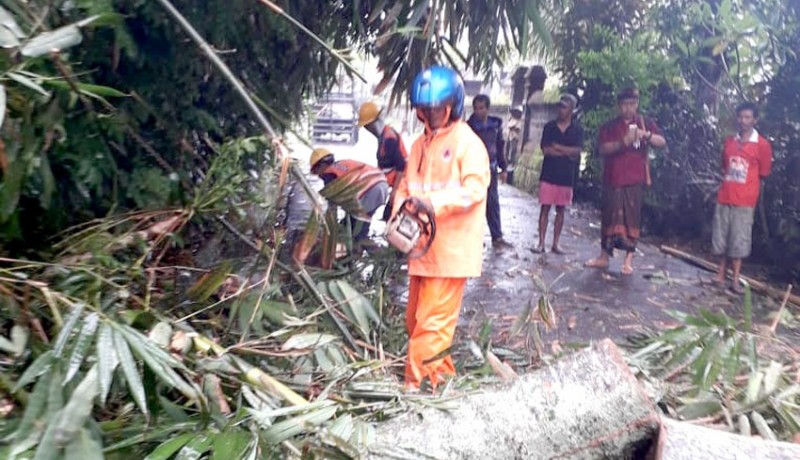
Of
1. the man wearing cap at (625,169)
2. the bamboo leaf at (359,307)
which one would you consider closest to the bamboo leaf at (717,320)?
the bamboo leaf at (359,307)

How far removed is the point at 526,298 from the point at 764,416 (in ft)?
10.7

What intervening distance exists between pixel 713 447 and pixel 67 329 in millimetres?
1968

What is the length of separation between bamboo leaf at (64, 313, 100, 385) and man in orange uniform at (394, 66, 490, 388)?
5.62 feet

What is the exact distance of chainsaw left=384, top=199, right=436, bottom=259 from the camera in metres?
3.57

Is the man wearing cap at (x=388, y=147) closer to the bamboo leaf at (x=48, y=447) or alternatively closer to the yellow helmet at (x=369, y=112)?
the yellow helmet at (x=369, y=112)

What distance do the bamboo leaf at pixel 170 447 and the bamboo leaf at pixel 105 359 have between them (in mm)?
198

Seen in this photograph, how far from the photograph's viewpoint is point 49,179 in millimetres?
2838

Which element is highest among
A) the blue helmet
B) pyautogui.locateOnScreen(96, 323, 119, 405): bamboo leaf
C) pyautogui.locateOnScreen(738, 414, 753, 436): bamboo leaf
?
the blue helmet

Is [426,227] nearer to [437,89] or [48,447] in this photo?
[437,89]

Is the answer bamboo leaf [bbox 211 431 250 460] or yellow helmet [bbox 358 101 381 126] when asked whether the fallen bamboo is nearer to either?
yellow helmet [bbox 358 101 381 126]

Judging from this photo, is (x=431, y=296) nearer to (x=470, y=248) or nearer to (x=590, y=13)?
(x=470, y=248)

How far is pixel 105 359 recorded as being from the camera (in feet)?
6.90

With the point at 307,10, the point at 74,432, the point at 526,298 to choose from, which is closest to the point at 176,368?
the point at 74,432

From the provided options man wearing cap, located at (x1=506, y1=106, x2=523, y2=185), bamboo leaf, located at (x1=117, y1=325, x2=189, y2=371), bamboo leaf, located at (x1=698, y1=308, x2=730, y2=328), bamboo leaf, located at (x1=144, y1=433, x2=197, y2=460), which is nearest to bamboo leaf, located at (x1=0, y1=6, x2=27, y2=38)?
bamboo leaf, located at (x1=117, y1=325, x2=189, y2=371)
